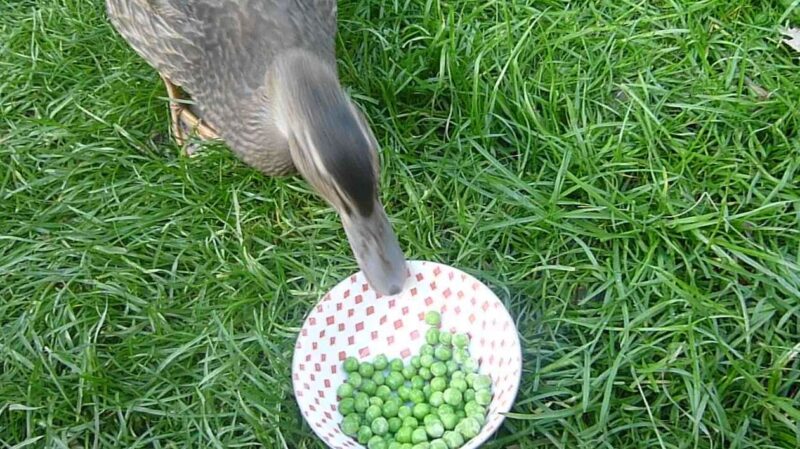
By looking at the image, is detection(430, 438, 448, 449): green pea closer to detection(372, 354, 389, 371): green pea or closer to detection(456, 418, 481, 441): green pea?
detection(456, 418, 481, 441): green pea

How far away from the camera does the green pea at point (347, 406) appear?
7.68 ft

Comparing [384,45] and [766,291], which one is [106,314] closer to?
[384,45]

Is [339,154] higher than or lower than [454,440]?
higher

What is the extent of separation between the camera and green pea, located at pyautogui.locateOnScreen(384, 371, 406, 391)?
2.42 meters

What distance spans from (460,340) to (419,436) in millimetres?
286

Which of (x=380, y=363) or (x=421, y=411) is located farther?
(x=380, y=363)

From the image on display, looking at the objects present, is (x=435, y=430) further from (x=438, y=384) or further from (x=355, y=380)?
(x=355, y=380)

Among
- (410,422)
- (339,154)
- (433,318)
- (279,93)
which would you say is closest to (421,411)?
(410,422)

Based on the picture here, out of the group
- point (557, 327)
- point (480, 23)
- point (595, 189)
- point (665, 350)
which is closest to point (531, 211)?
point (595, 189)

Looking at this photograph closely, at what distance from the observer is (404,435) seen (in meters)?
2.28

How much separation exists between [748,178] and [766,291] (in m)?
0.36

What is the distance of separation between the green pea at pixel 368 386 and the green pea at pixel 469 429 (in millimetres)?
270

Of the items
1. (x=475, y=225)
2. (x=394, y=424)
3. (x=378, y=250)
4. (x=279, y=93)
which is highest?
(x=279, y=93)

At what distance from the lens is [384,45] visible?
304 centimetres
